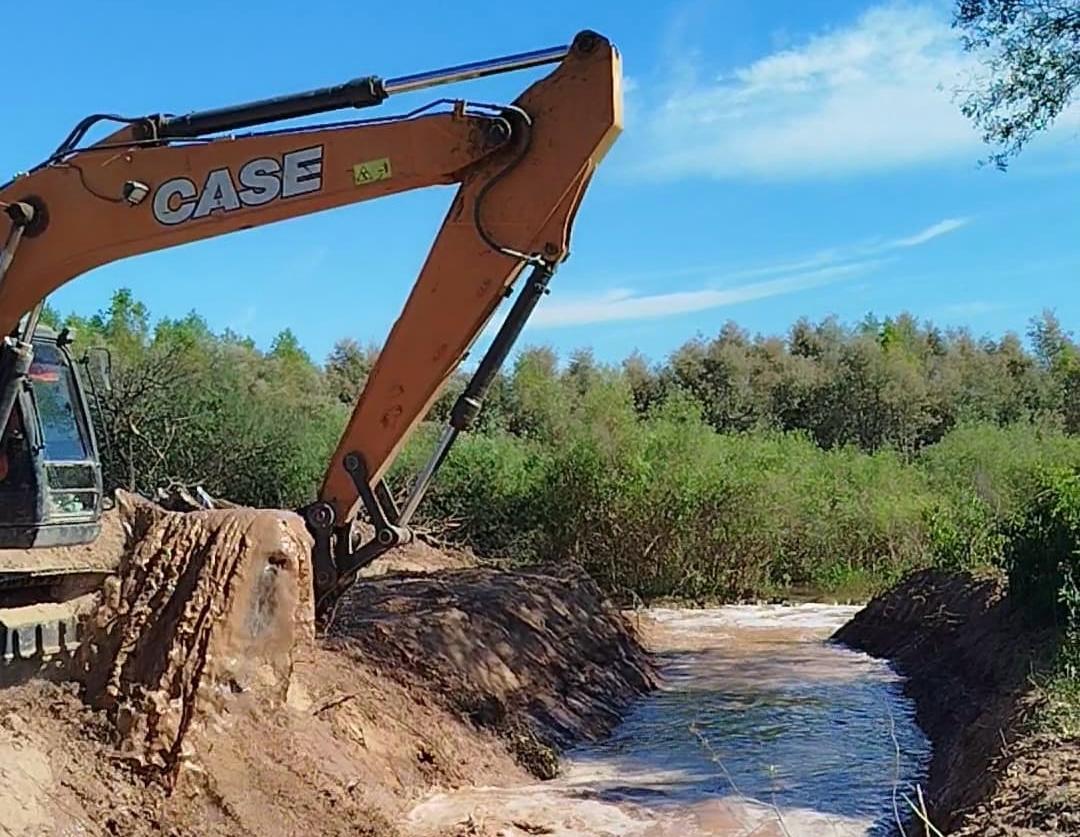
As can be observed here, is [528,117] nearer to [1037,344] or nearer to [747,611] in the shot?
[747,611]

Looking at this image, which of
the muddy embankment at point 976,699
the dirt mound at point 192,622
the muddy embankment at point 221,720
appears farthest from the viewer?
the dirt mound at point 192,622

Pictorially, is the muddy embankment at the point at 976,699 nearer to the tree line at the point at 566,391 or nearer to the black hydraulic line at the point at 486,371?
the black hydraulic line at the point at 486,371

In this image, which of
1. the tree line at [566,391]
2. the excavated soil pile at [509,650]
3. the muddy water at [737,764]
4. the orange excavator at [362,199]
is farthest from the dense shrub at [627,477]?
the orange excavator at [362,199]

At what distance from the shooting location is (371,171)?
729cm

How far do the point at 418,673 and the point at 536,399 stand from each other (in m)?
21.4

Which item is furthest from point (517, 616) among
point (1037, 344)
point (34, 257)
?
point (1037, 344)

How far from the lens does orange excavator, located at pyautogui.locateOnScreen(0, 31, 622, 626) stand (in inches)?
284

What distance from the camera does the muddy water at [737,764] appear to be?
8.03m

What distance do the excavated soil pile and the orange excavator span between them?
257 centimetres

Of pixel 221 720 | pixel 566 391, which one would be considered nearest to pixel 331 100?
pixel 221 720

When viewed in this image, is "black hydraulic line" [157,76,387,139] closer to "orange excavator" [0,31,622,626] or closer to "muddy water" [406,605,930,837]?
"orange excavator" [0,31,622,626]

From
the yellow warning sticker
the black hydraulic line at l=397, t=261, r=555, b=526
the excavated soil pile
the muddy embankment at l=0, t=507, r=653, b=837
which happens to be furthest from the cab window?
the excavated soil pile

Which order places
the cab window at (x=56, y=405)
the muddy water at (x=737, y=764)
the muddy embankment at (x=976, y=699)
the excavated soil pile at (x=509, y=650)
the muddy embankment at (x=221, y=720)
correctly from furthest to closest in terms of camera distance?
the excavated soil pile at (x=509, y=650) → the muddy water at (x=737, y=764) → the cab window at (x=56, y=405) → the muddy embankment at (x=221, y=720) → the muddy embankment at (x=976, y=699)

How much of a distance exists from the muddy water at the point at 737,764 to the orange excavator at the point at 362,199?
7.22 feet
